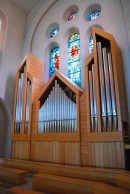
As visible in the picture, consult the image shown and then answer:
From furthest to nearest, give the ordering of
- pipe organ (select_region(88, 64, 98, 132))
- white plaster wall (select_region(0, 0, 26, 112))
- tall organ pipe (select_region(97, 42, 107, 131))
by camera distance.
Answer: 1. white plaster wall (select_region(0, 0, 26, 112))
2. pipe organ (select_region(88, 64, 98, 132))
3. tall organ pipe (select_region(97, 42, 107, 131))

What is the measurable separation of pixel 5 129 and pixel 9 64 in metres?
3.25

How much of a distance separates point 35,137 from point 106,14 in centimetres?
566

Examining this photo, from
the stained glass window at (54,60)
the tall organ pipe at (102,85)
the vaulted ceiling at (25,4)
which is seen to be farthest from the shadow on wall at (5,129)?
the vaulted ceiling at (25,4)

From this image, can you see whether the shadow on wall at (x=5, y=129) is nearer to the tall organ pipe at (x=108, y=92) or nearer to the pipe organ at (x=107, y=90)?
the pipe organ at (x=107, y=90)

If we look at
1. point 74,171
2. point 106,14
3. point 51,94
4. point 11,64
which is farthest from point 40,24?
point 74,171

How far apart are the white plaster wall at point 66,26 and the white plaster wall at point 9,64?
519mm

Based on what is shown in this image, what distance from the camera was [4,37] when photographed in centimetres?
859

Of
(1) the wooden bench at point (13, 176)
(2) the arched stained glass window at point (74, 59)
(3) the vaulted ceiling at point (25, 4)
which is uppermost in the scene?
(3) the vaulted ceiling at point (25, 4)

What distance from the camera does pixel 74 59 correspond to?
24.0 feet

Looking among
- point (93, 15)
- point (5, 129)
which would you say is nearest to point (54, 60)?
point (93, 15)

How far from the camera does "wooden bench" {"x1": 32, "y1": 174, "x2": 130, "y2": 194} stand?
108 inches

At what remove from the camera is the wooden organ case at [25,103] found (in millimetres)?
6199

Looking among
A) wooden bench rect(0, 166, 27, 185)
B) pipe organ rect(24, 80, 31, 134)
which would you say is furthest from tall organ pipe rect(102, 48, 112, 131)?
pipe organ rect(24, 80, 31, 134)

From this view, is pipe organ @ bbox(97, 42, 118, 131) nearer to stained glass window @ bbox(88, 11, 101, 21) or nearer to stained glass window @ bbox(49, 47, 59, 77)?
stained glass window @ bbox(88, 11, 101, 21)
